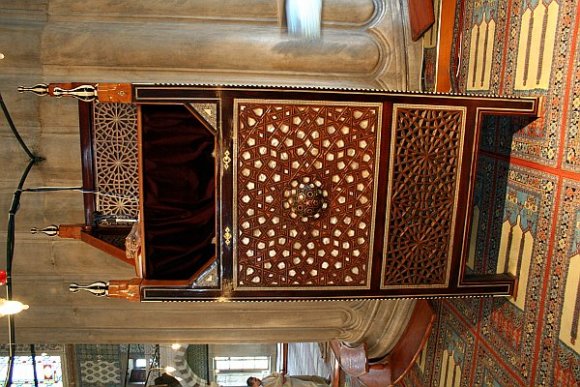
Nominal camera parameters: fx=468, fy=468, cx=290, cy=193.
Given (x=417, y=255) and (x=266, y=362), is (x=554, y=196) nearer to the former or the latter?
(x=417, y=255)

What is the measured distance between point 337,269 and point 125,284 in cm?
106

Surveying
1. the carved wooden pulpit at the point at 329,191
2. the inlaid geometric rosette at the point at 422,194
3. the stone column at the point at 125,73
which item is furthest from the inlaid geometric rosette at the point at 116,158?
the inlaid geometric rosette at the point at 422,194

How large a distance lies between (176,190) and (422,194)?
139cm

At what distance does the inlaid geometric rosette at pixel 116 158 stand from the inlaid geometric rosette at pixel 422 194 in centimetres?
188

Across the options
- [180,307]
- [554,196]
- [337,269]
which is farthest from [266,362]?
[554,196]

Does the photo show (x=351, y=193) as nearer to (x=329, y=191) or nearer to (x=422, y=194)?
(x=329, y=191)

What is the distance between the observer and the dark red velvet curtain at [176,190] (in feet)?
8.59

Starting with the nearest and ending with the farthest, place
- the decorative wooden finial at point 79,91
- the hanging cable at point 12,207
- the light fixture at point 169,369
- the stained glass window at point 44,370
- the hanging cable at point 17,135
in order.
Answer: the decorative wooden finial at point 79,91, the hanging cable at point 12,207, the hanging cable at point 17,135, the stained glass window at point 44,370, the light fixture at point 169,369

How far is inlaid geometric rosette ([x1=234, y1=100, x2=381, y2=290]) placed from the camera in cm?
223

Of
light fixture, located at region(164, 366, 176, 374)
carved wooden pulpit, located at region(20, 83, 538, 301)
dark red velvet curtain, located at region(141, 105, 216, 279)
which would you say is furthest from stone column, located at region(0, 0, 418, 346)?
light fixture, located at region(164, 366, 176, 374)

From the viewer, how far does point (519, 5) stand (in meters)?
2.42

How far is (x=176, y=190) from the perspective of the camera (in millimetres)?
2738

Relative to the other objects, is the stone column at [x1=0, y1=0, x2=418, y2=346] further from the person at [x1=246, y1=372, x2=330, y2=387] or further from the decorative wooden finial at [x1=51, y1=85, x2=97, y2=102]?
the person at [x1=246, y1=372, x2=330, y2=387]

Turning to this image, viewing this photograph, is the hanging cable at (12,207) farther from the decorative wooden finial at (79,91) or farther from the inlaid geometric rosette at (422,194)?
the inlaid geometric rosette at (422,194)
